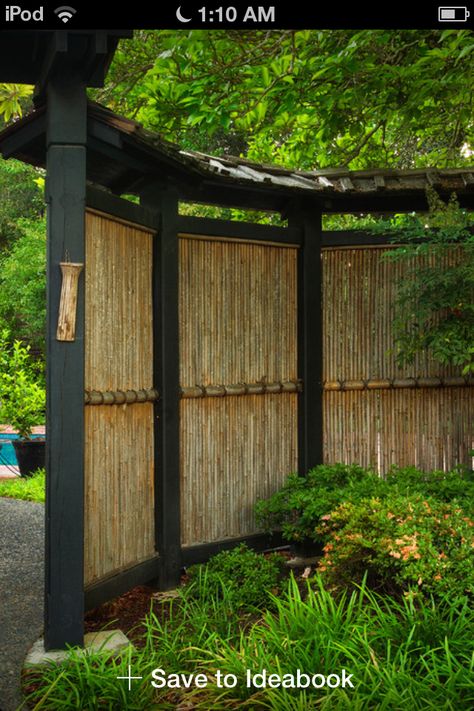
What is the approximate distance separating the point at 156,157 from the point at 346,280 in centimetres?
230

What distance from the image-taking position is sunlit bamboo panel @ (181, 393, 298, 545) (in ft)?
20.2

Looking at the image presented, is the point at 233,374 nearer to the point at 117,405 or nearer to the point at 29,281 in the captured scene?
the point at 117,405

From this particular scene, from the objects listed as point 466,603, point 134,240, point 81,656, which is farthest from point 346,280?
point 81,656

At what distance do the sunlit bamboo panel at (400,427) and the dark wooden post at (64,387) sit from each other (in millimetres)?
2923

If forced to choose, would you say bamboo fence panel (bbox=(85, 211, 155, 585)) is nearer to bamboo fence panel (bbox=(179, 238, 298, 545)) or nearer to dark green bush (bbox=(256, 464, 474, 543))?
bamboo fence panel (bbox=(179, 238, 298, 545))

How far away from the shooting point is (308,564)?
6387mm

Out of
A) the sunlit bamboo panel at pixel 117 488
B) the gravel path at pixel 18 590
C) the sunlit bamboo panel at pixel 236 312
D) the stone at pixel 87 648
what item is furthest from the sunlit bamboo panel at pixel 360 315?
the stone at pixel 87 648

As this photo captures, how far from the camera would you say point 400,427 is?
6.98m

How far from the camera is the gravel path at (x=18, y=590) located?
13.8 feet

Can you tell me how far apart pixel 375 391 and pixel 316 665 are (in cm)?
364

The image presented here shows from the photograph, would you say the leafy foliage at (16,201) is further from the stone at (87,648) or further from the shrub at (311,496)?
the stone at (87,648)
